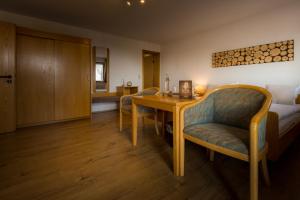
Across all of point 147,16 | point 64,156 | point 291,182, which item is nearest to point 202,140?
point 291,182

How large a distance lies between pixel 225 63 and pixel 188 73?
1.24 meters

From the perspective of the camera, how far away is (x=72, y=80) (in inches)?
138

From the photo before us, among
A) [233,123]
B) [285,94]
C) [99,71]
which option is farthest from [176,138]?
[99,71]

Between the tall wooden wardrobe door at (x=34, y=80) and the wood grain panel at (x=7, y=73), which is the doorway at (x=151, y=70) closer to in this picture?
the tall wooden wardrobe door at (x=34, y=80)

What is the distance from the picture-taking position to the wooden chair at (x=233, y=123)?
1008 mm

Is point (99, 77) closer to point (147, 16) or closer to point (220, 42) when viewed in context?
point (147, 16)

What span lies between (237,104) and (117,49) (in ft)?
14.2

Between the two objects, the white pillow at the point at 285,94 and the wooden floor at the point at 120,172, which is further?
the white pillow at the point at 285,94

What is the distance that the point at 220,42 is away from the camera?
419cm

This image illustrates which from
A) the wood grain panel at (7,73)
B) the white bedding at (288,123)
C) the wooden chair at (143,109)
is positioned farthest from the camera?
the wood grain panel at (7,73)

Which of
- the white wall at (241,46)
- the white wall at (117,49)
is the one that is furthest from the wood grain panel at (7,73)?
the white wall at (241,46)

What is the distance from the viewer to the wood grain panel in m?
2.65

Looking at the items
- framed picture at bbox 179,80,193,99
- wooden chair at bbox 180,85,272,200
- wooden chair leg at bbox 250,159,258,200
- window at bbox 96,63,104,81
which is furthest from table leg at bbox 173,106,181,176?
window at bbox 96,63,104,81

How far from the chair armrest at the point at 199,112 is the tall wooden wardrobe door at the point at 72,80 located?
2940mm
